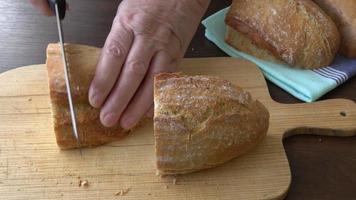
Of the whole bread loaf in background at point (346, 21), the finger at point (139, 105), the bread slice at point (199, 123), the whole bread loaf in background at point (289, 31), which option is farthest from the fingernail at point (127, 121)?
the whole bread loaf in background at point (346, 21)

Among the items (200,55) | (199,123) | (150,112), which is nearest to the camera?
(199,123)

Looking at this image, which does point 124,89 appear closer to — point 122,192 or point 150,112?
point 150,112

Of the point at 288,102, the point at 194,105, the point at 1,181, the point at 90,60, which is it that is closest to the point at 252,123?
the point at 194,105

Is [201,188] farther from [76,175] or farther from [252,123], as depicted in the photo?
[76,175]

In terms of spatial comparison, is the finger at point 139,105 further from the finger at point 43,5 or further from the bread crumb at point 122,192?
the finger at point 43,5

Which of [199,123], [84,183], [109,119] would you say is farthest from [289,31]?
[84,183]

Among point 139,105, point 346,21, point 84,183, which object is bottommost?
point 84,183

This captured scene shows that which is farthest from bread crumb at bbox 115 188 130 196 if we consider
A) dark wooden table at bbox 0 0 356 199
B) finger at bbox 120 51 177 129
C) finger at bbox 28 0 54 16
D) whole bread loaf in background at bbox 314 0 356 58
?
whole bread loaf in background at bbox 314 0 356 58
